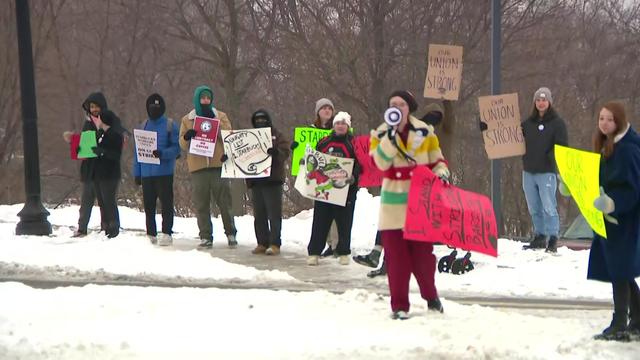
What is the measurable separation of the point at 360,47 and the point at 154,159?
9363 millimetres

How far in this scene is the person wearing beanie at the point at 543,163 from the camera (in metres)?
10.2

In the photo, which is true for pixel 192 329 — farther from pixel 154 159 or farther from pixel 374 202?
pixel 374 202

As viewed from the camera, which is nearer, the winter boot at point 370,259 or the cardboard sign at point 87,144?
the winter boot at point 370,259

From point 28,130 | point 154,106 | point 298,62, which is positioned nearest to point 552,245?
point 154,106

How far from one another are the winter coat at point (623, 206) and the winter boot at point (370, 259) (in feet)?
12.4

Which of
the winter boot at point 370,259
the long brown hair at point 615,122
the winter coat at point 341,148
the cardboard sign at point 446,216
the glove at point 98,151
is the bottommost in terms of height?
the winter boot at point 370,259

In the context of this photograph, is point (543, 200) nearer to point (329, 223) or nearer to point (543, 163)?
point (543, 163)

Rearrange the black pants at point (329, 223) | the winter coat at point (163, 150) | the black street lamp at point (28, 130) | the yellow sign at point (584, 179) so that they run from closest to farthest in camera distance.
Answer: the yellow sign at point (584, 179)
the black pants at point (329, 223)
the winter coat at point (163, 150)
the black street lamp at point (28, 130)

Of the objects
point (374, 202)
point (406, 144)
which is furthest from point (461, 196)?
point (374, 202)

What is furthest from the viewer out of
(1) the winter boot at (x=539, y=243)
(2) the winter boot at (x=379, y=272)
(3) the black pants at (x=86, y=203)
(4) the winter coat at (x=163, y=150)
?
(3) the black pants at (x=86, y=203)

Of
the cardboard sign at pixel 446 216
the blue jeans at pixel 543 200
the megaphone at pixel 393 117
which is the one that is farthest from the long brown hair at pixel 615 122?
the blue jeans at pixel 543 200

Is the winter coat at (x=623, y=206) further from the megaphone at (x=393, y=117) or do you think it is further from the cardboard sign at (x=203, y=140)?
the cardboard sign at (x=203, y=140)

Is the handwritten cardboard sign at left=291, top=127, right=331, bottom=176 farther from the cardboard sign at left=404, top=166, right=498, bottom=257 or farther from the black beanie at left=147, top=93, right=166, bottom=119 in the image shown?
the cardboard sign at left=404, top=166, right=498, bottom=257

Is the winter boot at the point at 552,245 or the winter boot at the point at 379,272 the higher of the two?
the winter boot at the point at 552,245
